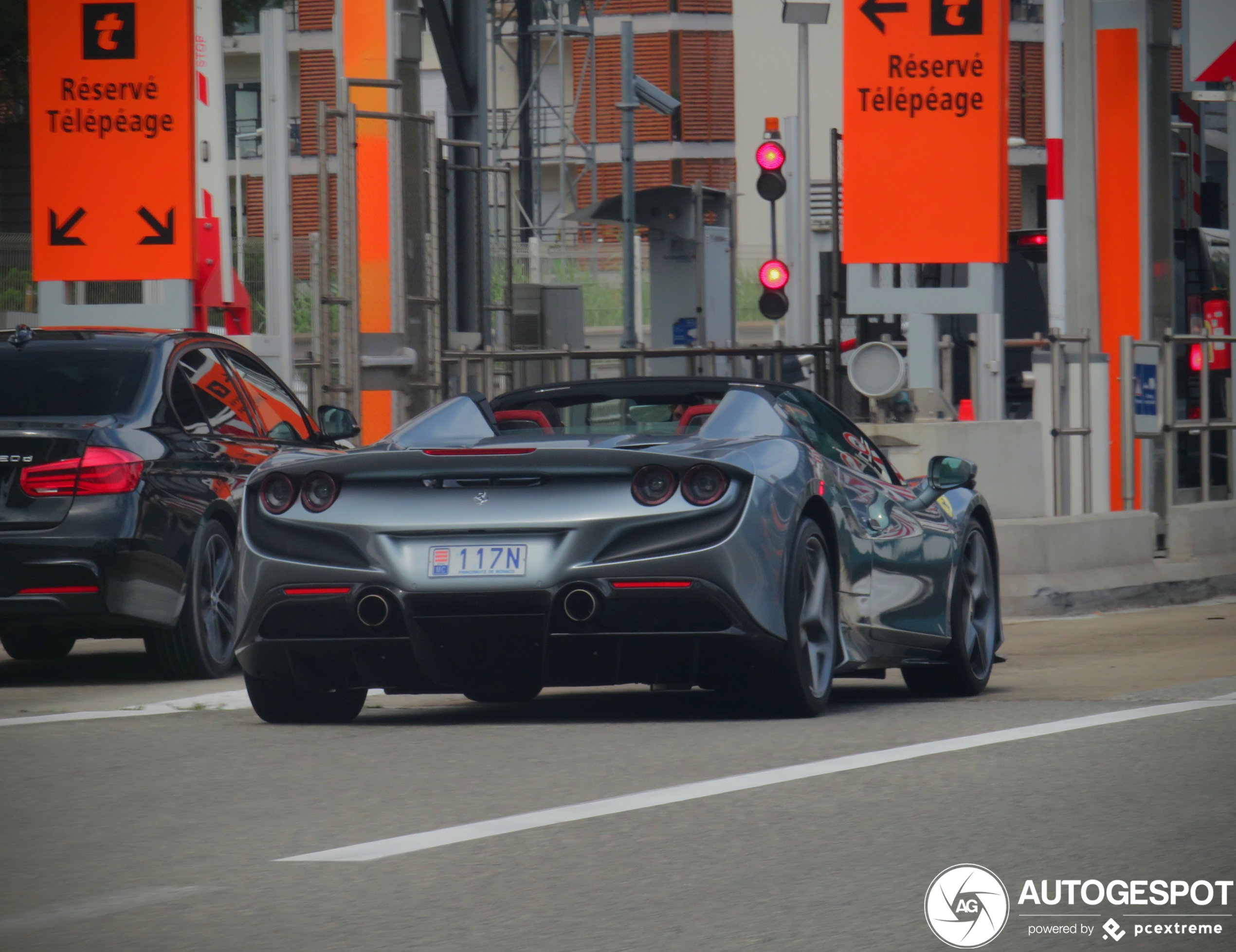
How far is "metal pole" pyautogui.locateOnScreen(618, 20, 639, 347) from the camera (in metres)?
33.7

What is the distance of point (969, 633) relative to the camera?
926 cm

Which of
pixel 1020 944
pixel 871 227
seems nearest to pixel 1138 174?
pixel 871 227

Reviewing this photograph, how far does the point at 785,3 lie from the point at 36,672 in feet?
68.6

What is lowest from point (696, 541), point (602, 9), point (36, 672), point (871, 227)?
point (36, 672)

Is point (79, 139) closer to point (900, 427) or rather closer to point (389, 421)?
point (389, 421)

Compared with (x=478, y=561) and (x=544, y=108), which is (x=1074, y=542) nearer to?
(x=478, y=561)

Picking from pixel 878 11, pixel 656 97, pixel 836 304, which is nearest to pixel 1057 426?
pixel 836 304

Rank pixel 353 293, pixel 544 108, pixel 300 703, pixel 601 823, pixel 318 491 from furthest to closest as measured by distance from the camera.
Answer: pixel 544 108 < pixel 353 293 < pixel 300 703 < pixel 318 491 < pixel 601 823

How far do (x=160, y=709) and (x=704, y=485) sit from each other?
8.45 feet

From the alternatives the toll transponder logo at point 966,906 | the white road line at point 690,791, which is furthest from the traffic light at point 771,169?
the toll transponder logo at point 966,906

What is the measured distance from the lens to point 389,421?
55.3 feet

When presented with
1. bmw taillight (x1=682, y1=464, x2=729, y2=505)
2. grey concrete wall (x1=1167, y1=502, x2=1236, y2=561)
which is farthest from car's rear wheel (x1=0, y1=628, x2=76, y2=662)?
grey concrete wall (x1=1167, y1=502, x2=1236, y2=561)

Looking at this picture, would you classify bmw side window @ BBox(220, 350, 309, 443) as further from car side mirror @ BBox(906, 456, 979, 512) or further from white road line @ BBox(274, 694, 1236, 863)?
white road line @ BBox(274, 694, 1236, 863)

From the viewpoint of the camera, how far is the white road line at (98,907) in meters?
4.64
